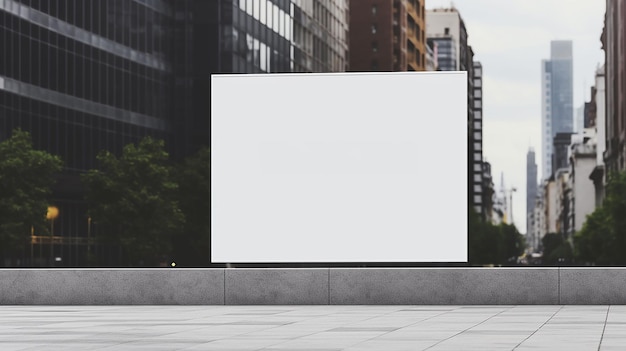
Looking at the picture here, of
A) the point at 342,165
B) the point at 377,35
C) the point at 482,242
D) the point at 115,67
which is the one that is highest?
the point at 377,35

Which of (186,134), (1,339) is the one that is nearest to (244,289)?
(1,339)

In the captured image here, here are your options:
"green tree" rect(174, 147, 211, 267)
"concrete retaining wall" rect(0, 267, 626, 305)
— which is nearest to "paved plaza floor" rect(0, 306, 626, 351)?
"concrete retaining wall" rect(0, 267, 626, 305)

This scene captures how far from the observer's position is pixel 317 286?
2897cm

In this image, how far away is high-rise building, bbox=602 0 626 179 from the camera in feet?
471

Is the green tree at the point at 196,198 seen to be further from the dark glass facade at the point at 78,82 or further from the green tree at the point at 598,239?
the green tree at the point at 598,239

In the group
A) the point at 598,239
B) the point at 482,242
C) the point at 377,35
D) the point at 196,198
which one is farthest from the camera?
the point at 482,242

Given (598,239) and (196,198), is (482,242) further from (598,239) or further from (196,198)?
(196,198)

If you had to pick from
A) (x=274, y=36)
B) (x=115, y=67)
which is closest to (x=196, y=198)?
(x=115, y=67)

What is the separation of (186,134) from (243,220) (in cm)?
6230

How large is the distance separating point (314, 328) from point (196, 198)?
2098 inches

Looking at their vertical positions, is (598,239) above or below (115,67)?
below

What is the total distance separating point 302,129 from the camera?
26594mm

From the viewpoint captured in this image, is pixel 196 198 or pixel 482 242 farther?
pixel 482 242

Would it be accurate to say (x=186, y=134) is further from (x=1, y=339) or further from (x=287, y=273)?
(x=1, y=339)
